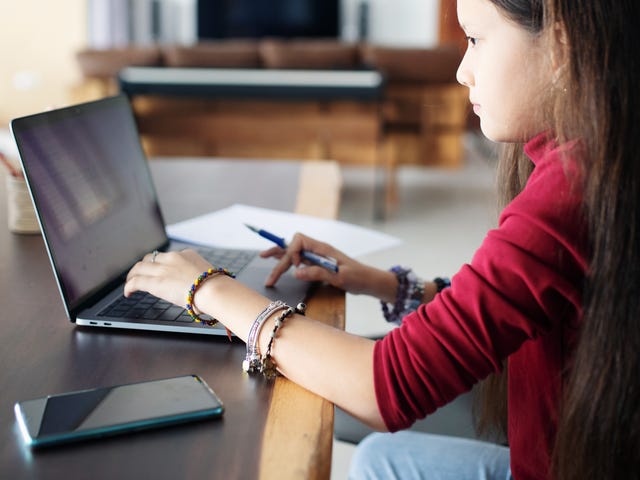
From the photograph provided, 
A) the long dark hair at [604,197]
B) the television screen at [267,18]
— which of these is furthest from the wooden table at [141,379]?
the television screen at [267,18]

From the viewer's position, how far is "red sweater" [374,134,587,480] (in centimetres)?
64

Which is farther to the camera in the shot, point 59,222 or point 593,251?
point 59,222

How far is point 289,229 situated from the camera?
47.1 inches

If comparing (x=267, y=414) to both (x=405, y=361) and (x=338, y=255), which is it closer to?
(x=405, y=361)

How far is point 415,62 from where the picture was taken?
12.4ft

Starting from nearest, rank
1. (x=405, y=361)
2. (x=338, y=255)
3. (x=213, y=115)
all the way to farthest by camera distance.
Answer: (x=405, y=361) → (x=338, y=255) → (x=213, y=115)

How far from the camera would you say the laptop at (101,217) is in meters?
0.79

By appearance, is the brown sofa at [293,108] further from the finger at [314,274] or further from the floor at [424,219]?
the finger at [314,274]

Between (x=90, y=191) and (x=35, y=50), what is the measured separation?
588 centimetres

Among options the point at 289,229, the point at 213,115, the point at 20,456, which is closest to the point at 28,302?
the point at 20,456

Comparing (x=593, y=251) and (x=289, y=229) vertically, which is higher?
(x=593, y=251)

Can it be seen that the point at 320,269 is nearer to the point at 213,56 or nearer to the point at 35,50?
the point at 213,56

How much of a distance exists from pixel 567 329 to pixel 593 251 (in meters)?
0.10

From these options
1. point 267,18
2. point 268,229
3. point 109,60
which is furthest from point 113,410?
point 267,18
